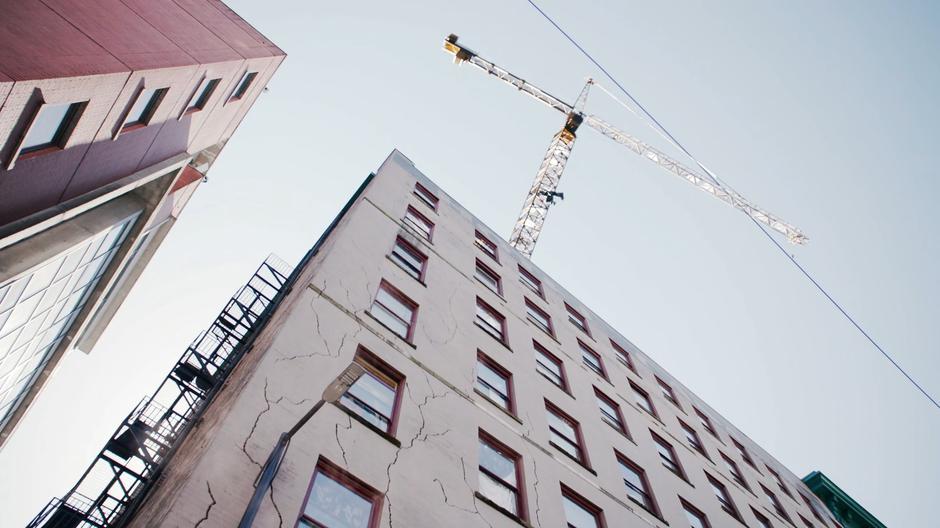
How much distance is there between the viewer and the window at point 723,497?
18.8 meters

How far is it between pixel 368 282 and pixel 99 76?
683 centimetres

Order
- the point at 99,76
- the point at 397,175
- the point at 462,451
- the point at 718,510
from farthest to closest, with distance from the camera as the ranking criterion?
1. the point at 397,175
2. the point at 718,510
3. the point at 462,451
4. the point at 99,76

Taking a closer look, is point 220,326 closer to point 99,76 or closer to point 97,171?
point 97,171

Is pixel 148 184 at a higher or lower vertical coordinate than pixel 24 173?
higher

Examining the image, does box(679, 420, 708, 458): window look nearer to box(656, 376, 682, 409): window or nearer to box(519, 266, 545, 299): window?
box(656, 376, 682, 409): window

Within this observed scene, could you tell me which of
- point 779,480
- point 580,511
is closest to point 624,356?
point 779,480

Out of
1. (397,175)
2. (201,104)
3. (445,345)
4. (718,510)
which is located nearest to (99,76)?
(201,104)

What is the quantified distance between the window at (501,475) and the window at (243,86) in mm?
14236

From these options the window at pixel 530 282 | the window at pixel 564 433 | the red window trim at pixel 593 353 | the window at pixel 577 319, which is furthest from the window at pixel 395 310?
the window at pixel 577 319

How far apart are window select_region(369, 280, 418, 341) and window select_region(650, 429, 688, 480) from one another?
1042cm

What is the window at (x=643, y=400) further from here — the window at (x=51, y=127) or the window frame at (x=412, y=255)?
the window at (x=51, y=127)

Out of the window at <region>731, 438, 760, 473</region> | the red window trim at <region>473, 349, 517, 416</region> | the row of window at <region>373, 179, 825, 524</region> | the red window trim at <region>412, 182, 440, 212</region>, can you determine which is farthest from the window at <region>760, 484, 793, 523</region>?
the red window trim at <region>412, 182, 440, 212</region>

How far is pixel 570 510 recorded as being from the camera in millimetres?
12555

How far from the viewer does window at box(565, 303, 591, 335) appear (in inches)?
922
